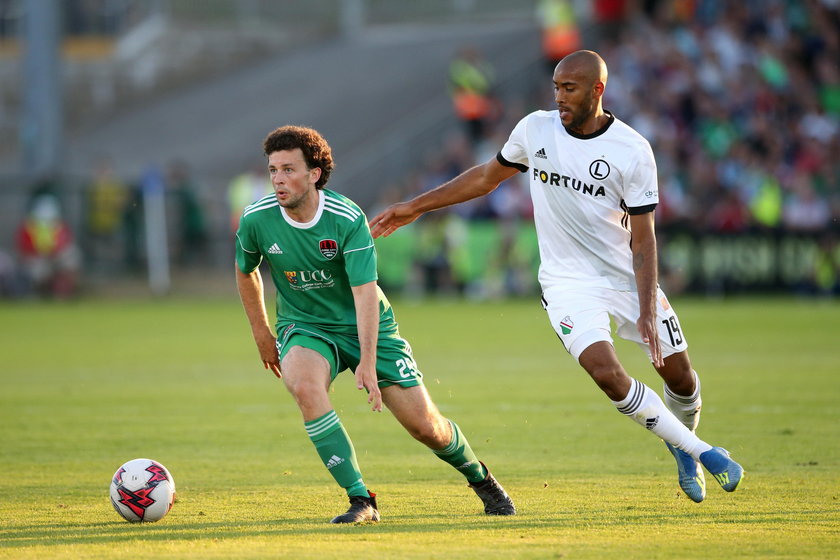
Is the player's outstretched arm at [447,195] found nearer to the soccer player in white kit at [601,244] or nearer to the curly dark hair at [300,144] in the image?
the soccer player in white kit at [601,244]

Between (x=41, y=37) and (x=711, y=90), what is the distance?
47.9 feet

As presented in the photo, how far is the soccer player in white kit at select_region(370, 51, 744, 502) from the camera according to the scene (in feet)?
24.0

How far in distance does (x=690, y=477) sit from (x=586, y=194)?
1732 mm

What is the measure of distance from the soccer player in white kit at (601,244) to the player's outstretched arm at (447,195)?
1 centimetres

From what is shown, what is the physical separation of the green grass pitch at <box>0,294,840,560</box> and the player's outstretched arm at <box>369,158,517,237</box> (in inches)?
64.3

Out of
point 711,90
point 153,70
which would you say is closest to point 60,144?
point 153,70

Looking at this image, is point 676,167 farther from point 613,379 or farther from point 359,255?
point 359,255

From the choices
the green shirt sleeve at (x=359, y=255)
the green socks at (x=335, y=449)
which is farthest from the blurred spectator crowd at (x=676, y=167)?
the green socks at (x=335, y=449)

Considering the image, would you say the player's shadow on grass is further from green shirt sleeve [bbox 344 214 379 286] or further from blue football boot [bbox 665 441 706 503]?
green shirt sleeve [bbox 344 214 379 286]

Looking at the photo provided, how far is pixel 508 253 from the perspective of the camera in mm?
26719

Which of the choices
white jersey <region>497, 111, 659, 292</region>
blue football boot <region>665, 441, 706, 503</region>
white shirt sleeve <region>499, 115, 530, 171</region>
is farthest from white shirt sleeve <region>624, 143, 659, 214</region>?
blue football boot <region>665, 441, 706, 503</region>

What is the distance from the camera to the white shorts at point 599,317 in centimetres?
743

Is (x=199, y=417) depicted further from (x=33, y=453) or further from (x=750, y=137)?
(x=750, y=137)

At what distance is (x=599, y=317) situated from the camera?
747cm
